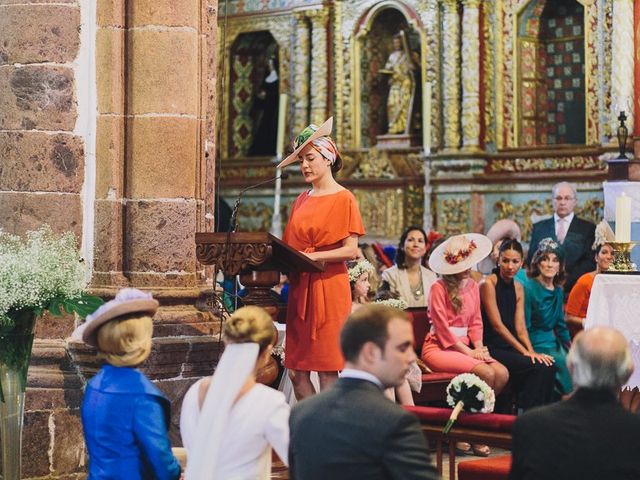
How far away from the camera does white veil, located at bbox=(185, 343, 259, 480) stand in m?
3.84

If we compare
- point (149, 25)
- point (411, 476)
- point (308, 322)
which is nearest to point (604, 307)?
point (308, 322)

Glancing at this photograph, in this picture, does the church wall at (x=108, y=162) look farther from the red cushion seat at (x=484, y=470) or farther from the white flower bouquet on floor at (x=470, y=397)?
the red cushion seat at (x=484, y=470)

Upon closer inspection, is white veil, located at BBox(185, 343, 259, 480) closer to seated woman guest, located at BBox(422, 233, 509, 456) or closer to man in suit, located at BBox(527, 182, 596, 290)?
seated woman guest, located at BBox(422, 233, 509, 456)

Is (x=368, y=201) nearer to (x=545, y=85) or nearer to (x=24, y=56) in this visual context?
(x=545, y=85)

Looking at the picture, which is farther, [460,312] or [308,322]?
[460,312]

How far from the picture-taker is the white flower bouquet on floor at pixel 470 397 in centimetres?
582

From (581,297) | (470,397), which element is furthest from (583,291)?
(470,397)

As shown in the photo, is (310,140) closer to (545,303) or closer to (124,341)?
(124,341)

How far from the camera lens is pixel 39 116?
6629 mm

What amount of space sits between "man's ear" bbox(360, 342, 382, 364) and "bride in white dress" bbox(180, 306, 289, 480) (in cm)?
46

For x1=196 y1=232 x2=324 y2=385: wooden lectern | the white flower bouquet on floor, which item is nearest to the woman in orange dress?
x1=196 y1=232 x2=324 y2=385: wooden lectern

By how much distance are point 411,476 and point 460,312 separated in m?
4.95

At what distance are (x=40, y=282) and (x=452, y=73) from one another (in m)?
9.90

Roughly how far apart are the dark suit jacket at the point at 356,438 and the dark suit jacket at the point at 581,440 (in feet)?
1.09
